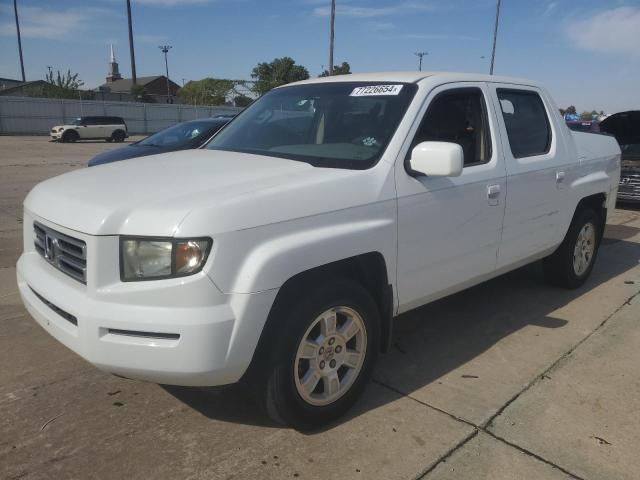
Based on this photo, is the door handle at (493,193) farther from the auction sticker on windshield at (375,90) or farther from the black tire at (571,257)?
the black tire at (571,257)

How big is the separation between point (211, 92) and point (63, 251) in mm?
67958

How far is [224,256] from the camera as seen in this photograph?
7.53 feet

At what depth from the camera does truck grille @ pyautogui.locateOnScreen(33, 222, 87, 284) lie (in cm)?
245

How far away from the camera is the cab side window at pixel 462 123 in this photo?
3.34 m

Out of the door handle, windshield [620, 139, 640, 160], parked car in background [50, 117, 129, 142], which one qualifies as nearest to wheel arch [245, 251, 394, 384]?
the door handle

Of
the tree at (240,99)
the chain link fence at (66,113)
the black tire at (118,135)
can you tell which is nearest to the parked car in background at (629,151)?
the black tire at (118,135)

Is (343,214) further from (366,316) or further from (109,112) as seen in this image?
(109,112)

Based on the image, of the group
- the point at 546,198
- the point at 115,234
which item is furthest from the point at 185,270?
the point at 546,198

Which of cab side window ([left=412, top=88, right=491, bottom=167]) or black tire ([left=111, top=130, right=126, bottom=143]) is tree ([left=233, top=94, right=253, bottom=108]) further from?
cab side window ([left=412, top=88, right=491, bottom=167])

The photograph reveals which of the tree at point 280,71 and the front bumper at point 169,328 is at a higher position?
the tree at point 280,71

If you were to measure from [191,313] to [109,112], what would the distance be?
4145cm

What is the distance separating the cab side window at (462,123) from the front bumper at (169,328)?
5.19 feet

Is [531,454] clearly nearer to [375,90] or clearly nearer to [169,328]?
[169,328]

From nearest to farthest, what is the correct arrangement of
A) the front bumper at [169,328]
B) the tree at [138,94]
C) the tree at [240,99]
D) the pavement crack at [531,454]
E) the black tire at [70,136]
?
the front bumper at [169,328]
the pavement crack at [531,454]
the black tire at [70,136]
the tree at [138,94]
the tree at [240,99]
